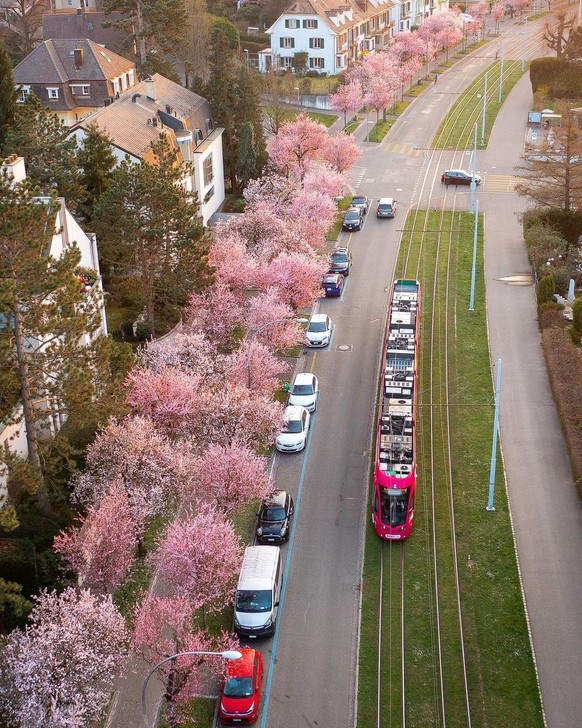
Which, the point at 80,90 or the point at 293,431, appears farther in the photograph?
the point at 80,90

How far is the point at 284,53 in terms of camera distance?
5118 inches

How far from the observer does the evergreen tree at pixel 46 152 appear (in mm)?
55750

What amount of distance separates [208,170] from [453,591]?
4872 cm

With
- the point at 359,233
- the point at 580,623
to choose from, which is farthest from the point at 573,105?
the point at 580,623

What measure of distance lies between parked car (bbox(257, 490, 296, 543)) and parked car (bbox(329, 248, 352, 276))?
29204 mm

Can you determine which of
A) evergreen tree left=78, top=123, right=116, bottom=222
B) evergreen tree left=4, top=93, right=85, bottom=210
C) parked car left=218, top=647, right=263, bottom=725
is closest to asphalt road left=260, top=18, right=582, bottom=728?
parked car left=218, top=647, right=263, bottom=725

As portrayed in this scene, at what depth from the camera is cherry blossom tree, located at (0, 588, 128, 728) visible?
91.4 feet

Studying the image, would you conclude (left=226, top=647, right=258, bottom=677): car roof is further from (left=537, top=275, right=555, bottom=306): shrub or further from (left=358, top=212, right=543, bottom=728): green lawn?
(left=537, top=275, right=555, bottom=306): shrub

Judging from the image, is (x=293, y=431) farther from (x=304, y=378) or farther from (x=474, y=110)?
(x=474, y=110)

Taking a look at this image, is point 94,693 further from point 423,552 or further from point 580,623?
point 580,623

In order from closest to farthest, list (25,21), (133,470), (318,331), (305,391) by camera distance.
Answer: (133,470)
(305,391)
(318,331)
(25,21)

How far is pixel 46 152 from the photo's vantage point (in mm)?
56750

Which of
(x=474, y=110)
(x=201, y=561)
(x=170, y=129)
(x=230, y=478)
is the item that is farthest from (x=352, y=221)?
(x=201, y=561)

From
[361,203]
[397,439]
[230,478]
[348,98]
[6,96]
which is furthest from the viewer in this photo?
[348,98]
